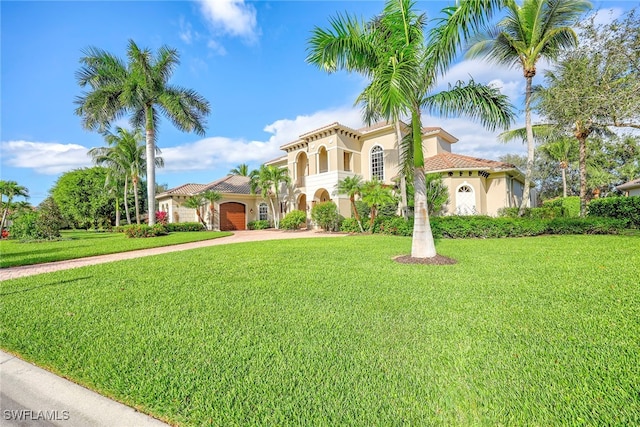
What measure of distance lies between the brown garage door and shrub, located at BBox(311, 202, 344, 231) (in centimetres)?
1038

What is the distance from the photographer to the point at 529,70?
15.4 metres

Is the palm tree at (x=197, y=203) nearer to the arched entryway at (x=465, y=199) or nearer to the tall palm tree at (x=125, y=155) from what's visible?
the tall palm tree at (x=125, y=155)

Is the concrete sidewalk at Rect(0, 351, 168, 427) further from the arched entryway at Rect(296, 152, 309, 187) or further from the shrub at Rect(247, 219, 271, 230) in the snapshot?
the shrub at Rect(247, 219, 271, 230)

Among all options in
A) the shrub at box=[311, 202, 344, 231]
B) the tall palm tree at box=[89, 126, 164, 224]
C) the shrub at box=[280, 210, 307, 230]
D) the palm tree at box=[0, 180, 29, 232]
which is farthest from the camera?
the tall palm tree at box=[89, 126, 164, 224]

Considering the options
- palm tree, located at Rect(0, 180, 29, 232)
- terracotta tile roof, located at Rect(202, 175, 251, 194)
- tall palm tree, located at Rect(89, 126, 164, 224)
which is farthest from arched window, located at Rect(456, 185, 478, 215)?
palm tree, located at Rect(0, 180, 29, 232)

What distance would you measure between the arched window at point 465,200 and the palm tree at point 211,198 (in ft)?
64.8

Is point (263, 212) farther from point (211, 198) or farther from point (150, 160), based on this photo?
point (150, 160)

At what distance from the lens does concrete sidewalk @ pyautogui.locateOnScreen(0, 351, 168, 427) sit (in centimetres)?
224

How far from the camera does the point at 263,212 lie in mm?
28672

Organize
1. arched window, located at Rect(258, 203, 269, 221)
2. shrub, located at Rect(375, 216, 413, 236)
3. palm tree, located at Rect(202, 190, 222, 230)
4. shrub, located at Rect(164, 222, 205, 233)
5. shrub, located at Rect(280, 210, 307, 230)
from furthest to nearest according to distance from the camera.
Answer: arched window, located at Rect(258, 203, 269, 221)
palm tree, located at Rect(202, 190, 222, 230)
shrub, located at Rect(164, 222, 205, 233)
shrub, located at Rect(280, 210, 307, 230)
shrub, located at Rect(375, 216, 413, 236)

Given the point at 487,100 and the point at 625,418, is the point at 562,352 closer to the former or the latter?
the point at 625,418

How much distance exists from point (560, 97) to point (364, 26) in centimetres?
884

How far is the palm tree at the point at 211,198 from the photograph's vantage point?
2444 centimetres

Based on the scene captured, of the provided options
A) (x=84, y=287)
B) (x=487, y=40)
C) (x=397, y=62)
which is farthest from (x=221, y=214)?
(x=487, y=40)
